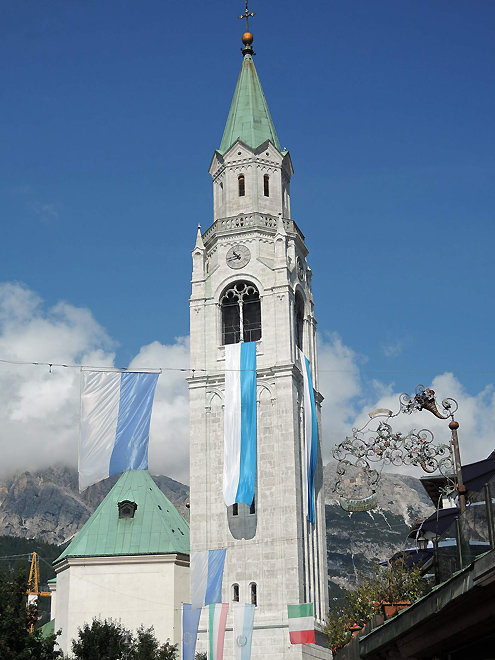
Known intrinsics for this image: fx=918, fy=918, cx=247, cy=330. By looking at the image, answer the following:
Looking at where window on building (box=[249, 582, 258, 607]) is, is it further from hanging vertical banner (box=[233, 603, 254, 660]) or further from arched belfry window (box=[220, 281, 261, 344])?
arched belfry window (box=[220, 281, 261, 344])

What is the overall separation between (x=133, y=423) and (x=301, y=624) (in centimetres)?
2532

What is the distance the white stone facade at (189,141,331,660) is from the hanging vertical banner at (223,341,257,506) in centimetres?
185

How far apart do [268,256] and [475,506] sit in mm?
55177

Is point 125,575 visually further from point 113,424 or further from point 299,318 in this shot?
point 113,424

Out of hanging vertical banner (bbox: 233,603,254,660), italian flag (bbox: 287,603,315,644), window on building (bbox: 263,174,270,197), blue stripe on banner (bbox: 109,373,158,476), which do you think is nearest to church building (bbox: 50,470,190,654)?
hanging vertical banner (bbox: 233,603,254,660)

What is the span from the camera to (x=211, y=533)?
65062 millimetres

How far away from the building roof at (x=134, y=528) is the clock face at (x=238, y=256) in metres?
20.8

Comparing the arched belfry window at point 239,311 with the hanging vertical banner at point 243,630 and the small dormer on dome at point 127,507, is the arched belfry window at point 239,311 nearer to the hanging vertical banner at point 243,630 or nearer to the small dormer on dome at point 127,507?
the small dormer on dome at point 127,507

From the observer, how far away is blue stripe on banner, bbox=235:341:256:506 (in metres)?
62.7

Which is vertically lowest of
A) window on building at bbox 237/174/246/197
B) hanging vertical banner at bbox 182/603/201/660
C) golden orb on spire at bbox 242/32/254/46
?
hanging vertical banner at bbox 182/603/201/660

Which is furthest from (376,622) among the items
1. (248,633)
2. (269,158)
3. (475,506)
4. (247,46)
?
(247,46)

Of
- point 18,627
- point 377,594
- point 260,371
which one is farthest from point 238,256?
point 18,627

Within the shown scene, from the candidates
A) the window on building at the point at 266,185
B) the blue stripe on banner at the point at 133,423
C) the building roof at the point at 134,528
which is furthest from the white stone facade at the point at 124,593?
the blue stripe on banner at the point at 133,423

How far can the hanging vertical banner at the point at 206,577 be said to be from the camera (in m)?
60.6
